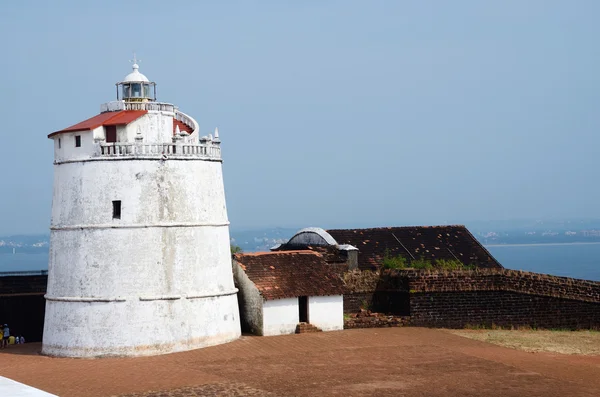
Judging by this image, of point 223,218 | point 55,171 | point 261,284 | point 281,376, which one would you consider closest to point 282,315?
point 261,284

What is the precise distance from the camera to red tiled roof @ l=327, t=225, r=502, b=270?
37938 mm

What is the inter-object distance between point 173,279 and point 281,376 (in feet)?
18.1

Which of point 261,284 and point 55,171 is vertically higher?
point 55,171

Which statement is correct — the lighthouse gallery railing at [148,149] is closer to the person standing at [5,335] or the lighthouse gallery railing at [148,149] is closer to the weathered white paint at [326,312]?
the weathered white paint at [326,312]

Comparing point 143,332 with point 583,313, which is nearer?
point 143,332

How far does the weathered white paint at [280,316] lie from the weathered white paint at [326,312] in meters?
0.63

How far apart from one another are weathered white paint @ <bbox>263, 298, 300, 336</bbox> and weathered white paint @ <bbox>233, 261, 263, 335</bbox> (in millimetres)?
198

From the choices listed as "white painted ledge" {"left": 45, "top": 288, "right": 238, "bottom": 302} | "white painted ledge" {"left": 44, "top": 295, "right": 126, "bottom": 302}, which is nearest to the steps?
"white painted ledge" {"left": 45, "top": 288, "right": 238, "bottom": 302}

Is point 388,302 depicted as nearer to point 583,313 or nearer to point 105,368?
point 583,313

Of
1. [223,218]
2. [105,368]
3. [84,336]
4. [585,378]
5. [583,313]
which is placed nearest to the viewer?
[585,378]

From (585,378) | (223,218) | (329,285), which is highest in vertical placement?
(223,218)

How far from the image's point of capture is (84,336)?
93.9 feet

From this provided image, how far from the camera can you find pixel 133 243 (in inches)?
1127

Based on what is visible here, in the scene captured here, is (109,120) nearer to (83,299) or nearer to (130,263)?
(130,263)
